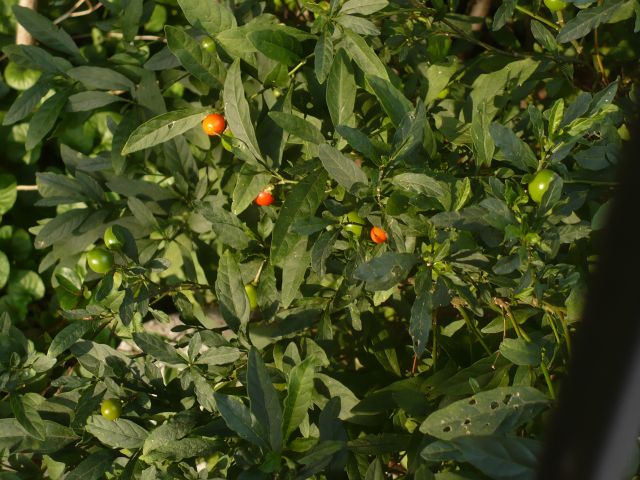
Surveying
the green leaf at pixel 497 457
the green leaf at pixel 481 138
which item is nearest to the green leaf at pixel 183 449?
the green leaf at pixel 497 457

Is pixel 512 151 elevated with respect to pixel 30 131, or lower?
elevated

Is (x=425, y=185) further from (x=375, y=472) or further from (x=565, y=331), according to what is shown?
(x=375, y=472)

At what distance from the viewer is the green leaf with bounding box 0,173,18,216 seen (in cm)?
216

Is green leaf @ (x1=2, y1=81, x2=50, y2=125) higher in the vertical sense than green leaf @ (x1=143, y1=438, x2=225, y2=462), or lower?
higher

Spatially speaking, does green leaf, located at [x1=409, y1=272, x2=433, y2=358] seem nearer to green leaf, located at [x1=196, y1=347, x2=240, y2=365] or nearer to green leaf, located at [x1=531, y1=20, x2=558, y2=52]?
green leaf, located at [x1=196, y1=347, x2=240, y2=365]

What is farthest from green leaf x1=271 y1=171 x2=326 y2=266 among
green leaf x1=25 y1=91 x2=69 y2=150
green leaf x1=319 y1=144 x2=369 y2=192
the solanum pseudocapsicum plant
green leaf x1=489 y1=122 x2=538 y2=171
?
green leaf x1=25 y1=91 x2=69 y2=150

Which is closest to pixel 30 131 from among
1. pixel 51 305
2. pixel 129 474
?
pixel 51 305

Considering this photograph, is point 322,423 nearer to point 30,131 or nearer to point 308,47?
point 308,47

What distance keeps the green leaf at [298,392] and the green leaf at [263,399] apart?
0.05m

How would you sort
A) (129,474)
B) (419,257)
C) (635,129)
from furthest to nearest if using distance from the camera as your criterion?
(129,474), (419,257), (635,129)

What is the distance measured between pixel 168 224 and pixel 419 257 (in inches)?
29.8

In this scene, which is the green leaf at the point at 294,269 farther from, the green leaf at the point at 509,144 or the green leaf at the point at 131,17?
the green leaf at the point at 131,17

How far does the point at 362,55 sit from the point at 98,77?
0.76 metres

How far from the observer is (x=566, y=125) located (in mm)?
1172
